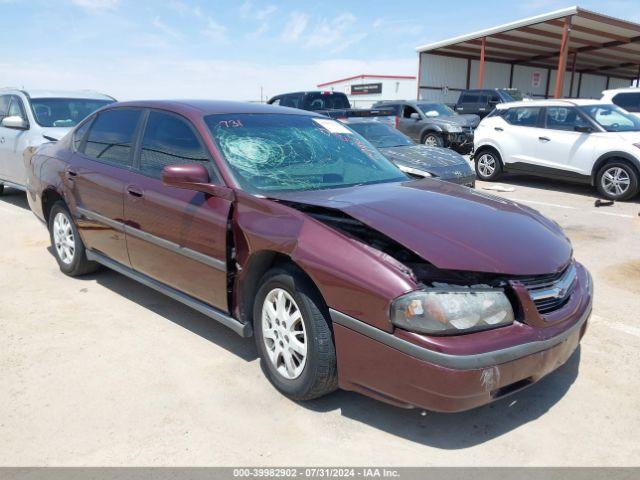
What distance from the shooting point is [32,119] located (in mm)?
7570

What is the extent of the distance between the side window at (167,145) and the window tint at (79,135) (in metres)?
1.12

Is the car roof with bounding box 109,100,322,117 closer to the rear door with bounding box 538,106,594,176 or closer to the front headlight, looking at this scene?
the front headlight

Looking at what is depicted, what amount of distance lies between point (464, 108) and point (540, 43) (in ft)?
44.8

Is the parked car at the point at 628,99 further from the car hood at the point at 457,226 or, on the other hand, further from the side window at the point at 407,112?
the car hood at the point at 457,226

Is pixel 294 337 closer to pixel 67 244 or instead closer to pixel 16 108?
pixel 67 244

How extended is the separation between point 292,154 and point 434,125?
1182 centimetres

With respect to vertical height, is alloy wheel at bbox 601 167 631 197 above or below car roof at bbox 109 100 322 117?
below

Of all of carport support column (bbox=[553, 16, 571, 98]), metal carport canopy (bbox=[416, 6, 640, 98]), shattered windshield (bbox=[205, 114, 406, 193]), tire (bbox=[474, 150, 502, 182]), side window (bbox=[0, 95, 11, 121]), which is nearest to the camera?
shattered windshield (bbox=[205, 114, 406, 193])

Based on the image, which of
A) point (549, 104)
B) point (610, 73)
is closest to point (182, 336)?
point (549, 104)

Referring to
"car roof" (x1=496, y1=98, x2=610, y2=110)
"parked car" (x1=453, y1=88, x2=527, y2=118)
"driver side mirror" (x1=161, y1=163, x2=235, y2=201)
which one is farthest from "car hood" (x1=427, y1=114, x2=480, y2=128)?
"driver side mirror" (x1=161, y1=163, x2=235, y2=201)

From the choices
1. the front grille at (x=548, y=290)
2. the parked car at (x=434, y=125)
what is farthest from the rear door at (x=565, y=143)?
the front grille at (x=548, y=290)

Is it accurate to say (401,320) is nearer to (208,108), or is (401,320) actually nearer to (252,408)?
(252,408)

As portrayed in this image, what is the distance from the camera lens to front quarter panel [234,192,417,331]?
7.96 ft

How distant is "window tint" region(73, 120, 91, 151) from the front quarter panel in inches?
97.5
